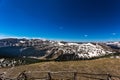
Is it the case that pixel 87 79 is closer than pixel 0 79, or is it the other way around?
pixel 0 79

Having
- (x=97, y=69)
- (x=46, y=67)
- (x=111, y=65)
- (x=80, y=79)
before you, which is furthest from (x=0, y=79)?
(x=111, y=65)

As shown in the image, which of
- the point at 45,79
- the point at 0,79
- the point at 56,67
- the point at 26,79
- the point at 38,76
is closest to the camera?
the point at 0,79

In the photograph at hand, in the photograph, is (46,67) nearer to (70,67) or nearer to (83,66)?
(70,67)

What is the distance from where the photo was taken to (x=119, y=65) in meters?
56.9

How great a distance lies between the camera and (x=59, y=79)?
44031 mm

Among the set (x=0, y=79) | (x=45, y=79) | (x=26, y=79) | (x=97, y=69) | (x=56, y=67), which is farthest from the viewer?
(x=56, y=67)

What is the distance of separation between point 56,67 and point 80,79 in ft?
45.7

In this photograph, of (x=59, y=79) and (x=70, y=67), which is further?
(x=70, y=67)

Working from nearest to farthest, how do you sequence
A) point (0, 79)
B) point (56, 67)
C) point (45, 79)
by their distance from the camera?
point (0, 79)
point (45, 79)
point (56, 67)

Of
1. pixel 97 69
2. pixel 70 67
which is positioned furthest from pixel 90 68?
pixel 70 67

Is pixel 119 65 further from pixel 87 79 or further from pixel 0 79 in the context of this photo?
pixel 0 79

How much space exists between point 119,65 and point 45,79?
79.3 ft

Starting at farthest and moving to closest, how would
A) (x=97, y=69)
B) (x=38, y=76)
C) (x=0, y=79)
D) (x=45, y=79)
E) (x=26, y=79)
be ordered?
(x=97, y=69)
(x=38, y=76)
(x=45, y=79)
(x=26, y=79)
(x=0, y=79)

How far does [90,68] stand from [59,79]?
12684 millimetres
